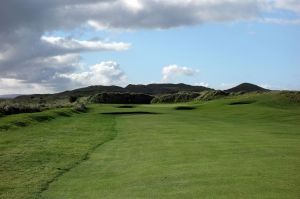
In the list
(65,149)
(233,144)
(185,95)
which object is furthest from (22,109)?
(185,95)

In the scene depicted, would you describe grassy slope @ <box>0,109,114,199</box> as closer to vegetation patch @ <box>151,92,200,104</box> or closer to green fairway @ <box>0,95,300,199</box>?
green fairway @ <box>0,95,300,199</box>

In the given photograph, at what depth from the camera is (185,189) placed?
12969mm

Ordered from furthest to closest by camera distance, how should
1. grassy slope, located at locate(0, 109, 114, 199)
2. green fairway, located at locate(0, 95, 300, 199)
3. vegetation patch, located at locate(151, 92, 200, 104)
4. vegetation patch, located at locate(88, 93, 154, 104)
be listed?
1. vegetation patch, located at locate(88, 93, 154, 104)
2. vegetation patch, located at locate(151, 92, 200, 104)
3. grassy slope, located at locate(0, 109, 114, 199)
4. green fairway, located at locate(0, 95, 300, 199)

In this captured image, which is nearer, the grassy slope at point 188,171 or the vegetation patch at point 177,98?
the grassy slope at point 188,171

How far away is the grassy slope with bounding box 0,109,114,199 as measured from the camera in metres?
14.6

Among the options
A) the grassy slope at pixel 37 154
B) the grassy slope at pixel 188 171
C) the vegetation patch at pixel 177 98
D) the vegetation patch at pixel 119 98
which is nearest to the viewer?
the grassy slope at pixel 188 171

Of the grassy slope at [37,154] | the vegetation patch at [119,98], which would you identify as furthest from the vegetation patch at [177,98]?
the grassy slope at [37,154]

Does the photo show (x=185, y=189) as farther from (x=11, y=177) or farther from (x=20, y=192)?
(x=11, y=177)

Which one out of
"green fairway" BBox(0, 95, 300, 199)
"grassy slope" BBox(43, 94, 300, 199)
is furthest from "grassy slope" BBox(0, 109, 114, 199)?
"grassy slope" BBox(43, 94, 300, 199)

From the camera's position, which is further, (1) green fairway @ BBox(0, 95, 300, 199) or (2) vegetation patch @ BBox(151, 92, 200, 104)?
(2) vegetation patch @ BBox(151, 92, 200, 104)

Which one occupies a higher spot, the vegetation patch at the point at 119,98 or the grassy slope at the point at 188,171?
the vegetation patch at the point at 119,98

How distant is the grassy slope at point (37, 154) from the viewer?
47.9 feet

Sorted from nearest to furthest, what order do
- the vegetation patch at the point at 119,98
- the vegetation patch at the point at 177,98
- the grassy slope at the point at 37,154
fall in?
the grassy slope at the point at 37,154 < the vegetation patch at the point at 177,98 < the vegetation patch at the point at 119,98

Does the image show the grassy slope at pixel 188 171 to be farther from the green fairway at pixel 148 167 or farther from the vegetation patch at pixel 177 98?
the vegetation patch at pixel 177 98
